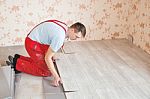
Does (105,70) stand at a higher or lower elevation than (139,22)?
lower

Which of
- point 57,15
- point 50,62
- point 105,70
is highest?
point 57,15

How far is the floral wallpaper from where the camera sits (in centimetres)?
380

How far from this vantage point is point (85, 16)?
4.05 metres

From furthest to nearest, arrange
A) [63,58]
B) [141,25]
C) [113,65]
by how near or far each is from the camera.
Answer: [141,25]
[63,58]
[113,65]

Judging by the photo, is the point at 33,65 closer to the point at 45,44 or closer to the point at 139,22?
the point at 45,44

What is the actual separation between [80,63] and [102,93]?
779 millimetres

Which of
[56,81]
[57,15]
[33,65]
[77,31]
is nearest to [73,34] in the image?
[77,31]

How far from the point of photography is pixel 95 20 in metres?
4.10

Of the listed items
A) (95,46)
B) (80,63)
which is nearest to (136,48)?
(95,46)

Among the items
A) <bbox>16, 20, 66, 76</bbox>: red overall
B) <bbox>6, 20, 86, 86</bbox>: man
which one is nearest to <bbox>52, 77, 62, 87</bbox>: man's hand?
<bbox>6, 20, 86, 86</bbox>: man

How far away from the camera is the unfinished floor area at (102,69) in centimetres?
254

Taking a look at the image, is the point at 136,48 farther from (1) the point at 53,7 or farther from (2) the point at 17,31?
(2) the point at 17,31

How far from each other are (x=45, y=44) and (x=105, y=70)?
76 centimetres

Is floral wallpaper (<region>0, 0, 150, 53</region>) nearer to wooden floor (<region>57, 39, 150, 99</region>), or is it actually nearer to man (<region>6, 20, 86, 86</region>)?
wooden floor (<region>57, 39, 150, 99</region>)
